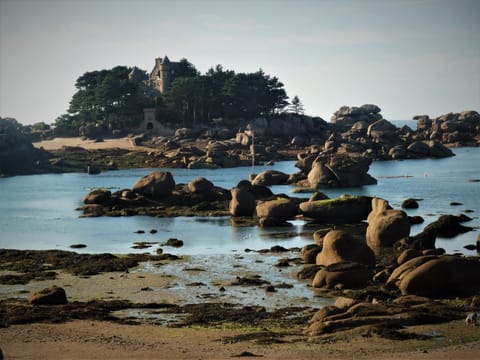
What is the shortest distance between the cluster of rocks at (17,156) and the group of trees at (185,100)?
28.4 meters

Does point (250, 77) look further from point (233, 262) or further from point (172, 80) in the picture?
point (233, 262)

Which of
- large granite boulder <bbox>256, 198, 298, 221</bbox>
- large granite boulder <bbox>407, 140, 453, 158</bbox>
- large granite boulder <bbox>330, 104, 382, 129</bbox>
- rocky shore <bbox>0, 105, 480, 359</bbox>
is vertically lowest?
rocky shore <bbox>0, 105, 480, 359</bbox>

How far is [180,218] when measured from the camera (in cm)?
6538

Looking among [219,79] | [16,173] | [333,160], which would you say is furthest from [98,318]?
[219,79]

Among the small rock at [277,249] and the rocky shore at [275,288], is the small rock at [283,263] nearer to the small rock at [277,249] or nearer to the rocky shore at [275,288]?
the rocky shore at [275,288]

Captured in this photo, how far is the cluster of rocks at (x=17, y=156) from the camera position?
121438mm

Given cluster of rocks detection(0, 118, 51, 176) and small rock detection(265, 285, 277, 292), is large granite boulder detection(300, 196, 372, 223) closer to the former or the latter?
small rock detection(265, 285, 277, 292)

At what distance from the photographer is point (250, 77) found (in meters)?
161

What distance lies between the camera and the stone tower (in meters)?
170

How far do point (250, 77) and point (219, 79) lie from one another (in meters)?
12.4

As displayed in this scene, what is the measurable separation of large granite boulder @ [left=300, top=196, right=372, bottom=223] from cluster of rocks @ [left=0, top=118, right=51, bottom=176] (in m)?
72.8

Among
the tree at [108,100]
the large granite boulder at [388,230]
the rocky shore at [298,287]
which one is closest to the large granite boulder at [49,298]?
the rocky shore at [298,287]

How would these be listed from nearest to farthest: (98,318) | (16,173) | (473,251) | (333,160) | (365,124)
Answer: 1. (98,318)
2. (473,251)
3. (333,160)
4. (16,173)
5. (365,124)

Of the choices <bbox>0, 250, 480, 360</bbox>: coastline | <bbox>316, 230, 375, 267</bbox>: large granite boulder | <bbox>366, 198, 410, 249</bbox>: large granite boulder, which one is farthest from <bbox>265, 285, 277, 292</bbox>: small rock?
<bbox>366, 198, 410, 249</bbox>: large granite boulder
